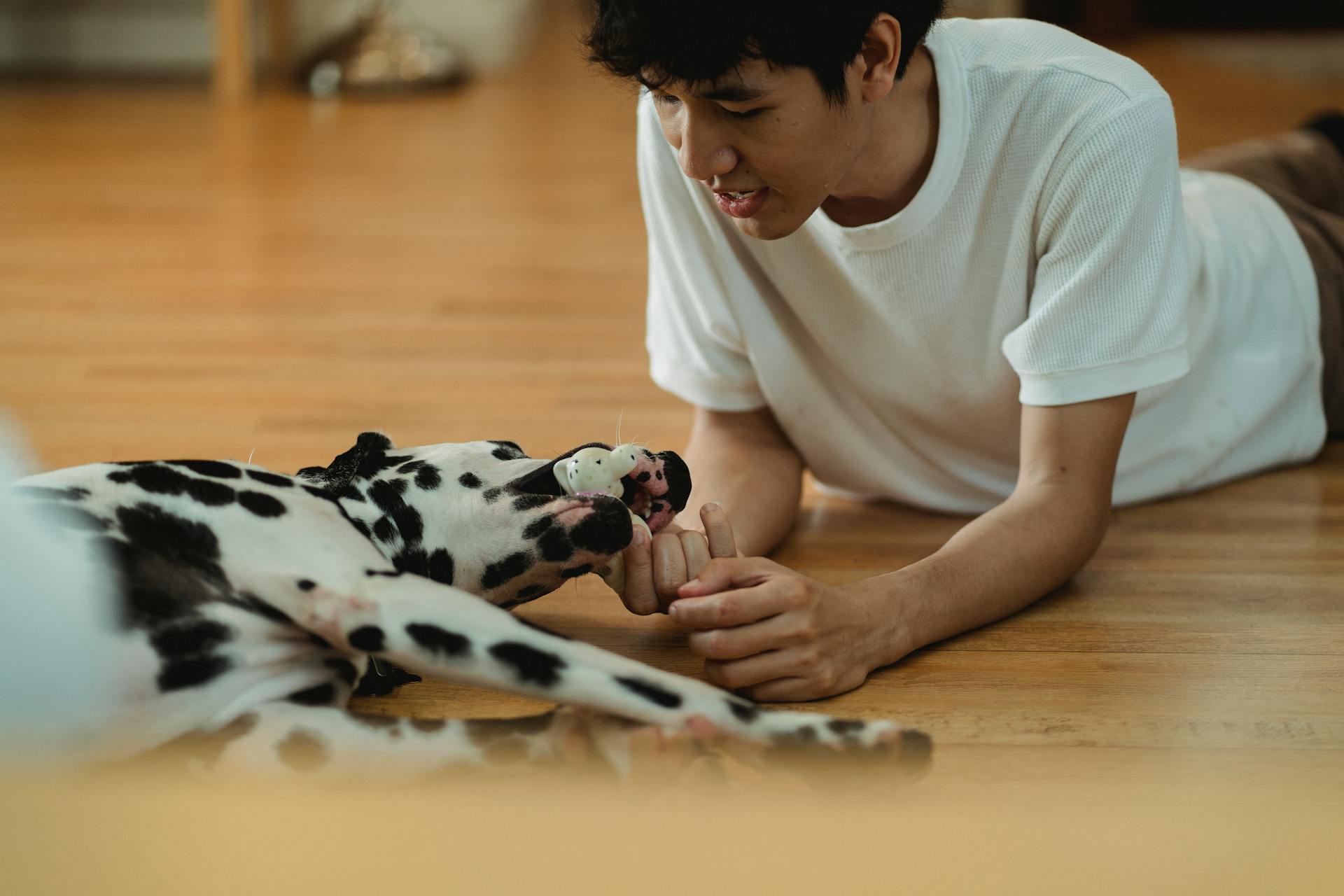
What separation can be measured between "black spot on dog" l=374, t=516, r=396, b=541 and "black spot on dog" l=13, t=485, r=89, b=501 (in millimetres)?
215

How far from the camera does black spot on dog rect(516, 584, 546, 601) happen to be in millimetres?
1214

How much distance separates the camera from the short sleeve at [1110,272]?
137 centimetres

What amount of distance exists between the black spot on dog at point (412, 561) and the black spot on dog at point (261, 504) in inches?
4.2

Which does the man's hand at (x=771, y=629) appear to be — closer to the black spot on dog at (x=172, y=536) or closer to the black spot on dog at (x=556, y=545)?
the black spot on dog at (x=556, y=545)

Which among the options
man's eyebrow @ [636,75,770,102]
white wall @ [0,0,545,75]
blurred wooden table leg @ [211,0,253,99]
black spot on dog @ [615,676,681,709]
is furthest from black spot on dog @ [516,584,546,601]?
white wall @ [0,0,545,75]

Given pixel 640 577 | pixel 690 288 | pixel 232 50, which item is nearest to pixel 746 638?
pixel 640 577

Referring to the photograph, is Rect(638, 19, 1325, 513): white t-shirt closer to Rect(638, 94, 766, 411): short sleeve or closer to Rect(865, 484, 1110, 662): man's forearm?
Rect(638, 94, 766, 411): short sleeve

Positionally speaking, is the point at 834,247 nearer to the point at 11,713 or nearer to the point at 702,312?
the point at 702,312

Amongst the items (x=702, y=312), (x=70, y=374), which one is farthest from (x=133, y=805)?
(x=70, y=374)

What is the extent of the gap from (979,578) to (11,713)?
0.83 metres

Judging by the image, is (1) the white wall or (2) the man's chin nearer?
(2) the man's chin

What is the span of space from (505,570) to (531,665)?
19cm

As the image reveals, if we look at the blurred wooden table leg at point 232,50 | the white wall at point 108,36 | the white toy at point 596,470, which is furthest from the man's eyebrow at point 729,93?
the white wall at point 108,36

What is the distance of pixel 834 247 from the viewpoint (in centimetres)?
151
